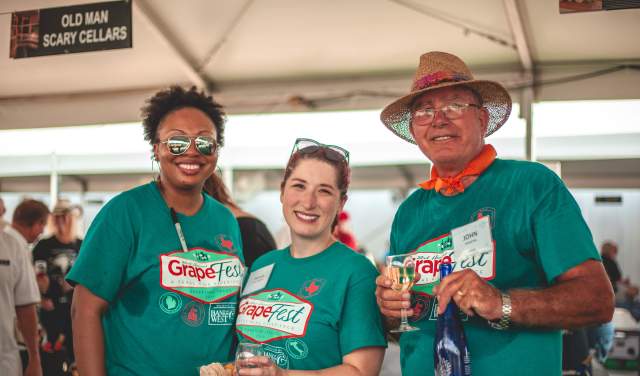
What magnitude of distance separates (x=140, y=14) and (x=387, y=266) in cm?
407

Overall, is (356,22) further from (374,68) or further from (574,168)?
(574,168)

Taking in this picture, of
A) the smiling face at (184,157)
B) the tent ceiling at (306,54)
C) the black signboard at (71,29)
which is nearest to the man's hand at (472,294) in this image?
the smiling face at (184,157)

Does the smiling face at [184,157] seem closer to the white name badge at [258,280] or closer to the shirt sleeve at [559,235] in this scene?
the white name badge at [258,280]

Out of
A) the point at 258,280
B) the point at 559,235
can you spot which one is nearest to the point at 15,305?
the point at 258,280

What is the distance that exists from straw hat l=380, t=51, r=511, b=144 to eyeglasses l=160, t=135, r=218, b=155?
697 millimetres

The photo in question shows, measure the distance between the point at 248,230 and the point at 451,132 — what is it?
1.22m

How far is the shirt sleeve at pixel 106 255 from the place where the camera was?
2010 millimetres

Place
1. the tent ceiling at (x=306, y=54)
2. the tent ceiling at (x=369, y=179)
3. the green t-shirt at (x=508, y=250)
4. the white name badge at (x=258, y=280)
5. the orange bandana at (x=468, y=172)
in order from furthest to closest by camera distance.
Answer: the tent ceiling at (x=369, y=179) → the tent ceiling at (x=306, y=54) → the white name badge at (x=258, y=280) → the orange bandana at (x=468, y=172) → the green t-shirt at (x=508, y=250)

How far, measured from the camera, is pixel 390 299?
67.9 inches

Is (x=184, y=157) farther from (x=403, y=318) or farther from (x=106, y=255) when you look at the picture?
(x=403, y=318)

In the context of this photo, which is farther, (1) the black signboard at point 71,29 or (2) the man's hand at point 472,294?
(1) the black signboard at point 71,29

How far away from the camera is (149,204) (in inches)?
86.4

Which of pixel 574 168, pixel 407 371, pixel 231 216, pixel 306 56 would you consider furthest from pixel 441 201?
pixel 574 168

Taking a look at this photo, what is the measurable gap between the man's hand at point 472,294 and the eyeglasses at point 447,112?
1.96ft
